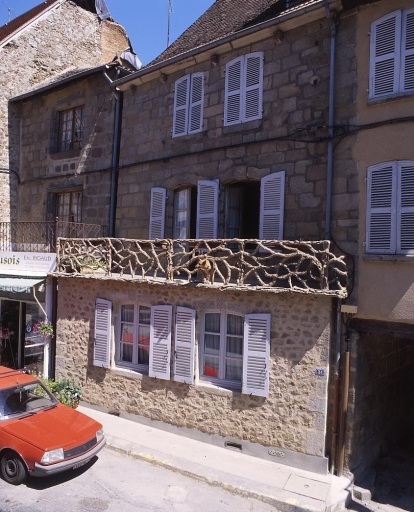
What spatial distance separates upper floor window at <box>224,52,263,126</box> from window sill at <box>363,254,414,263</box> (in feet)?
13.1

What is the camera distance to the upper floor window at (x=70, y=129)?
14.8 m

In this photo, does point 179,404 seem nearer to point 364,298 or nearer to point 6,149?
point 364,298

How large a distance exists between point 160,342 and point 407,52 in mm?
7387

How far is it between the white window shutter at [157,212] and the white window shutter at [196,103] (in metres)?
1.76

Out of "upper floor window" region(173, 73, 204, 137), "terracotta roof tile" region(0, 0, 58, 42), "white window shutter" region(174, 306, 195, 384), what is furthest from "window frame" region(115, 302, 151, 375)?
"terracotta roof tile" region(0, 0, 58, 42)

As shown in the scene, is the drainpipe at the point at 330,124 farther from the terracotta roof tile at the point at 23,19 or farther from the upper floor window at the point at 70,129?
→ the terracotta roof tile at the point at 23,19

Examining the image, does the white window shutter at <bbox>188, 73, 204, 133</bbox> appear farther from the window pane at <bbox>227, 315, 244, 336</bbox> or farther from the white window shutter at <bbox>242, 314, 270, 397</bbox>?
the white window shutter at <bbox>242, 314, 270, 397</bbox>

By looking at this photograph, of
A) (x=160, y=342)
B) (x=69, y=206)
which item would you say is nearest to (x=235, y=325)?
(x=160, y=342)

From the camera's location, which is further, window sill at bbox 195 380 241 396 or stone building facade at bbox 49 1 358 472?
window sill at bbox 195 380 241 396

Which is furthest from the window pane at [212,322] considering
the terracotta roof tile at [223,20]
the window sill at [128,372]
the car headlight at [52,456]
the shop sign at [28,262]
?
the terracotta roof tile at [223,20]

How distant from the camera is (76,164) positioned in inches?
569

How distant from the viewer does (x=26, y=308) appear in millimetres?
14773

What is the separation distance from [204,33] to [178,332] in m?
8.07

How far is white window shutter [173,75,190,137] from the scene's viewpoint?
38.2ft
